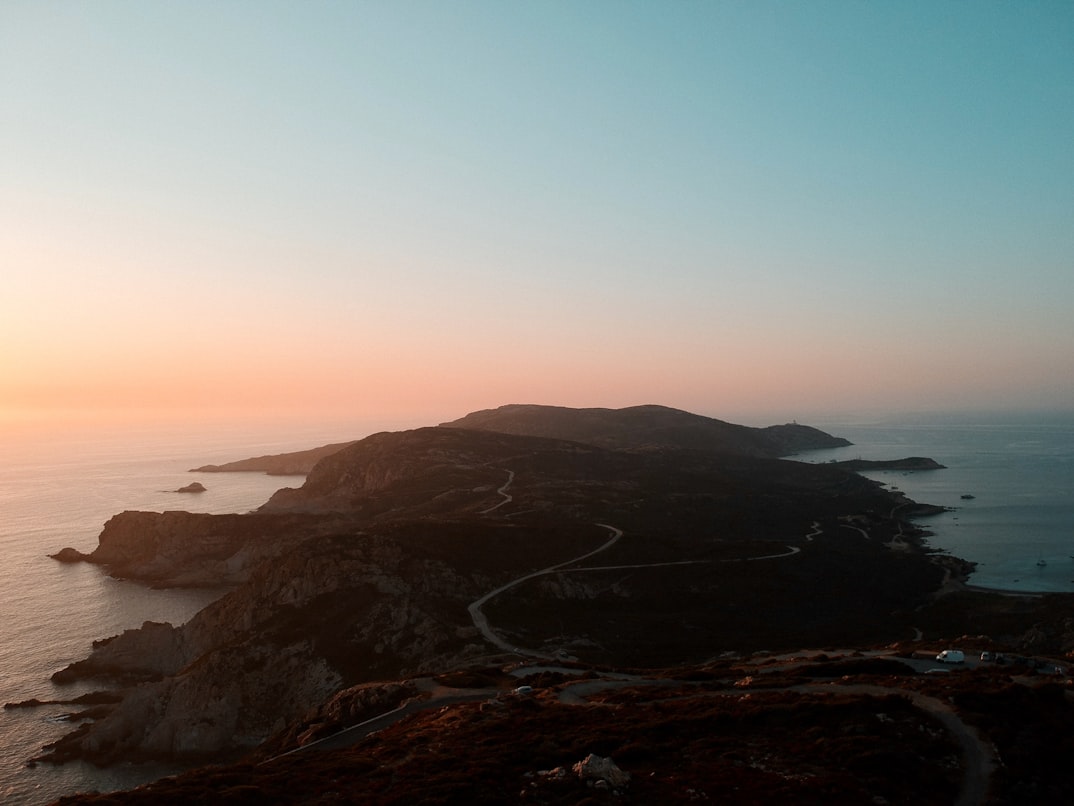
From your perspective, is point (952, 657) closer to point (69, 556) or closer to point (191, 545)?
point (191, 545)

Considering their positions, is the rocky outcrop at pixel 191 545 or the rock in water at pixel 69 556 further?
the rock in water at pixel 69 556

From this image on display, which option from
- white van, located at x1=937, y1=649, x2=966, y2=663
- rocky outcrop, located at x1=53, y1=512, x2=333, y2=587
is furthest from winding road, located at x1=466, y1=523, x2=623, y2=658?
rocky outcrop, located at x1=53, y1=512, x2=333, y2=587

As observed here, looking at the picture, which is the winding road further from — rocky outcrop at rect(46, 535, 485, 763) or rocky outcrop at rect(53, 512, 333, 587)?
rocky outcrop at rect(53, 512, 333, 587)

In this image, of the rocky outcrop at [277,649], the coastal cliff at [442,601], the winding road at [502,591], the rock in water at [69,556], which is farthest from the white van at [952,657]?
the rock in water at [69,556]

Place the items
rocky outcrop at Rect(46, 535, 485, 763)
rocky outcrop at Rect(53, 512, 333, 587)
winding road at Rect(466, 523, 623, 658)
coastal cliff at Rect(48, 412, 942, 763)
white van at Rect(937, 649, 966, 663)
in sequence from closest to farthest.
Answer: white van at Rect(937, 649, 966, 663)
rocky outcrop at Rect(46, 535, 485, 763)
coastal cliff at Rect(48, 412, 942, 763)
winding road at Rect(466, 523, 623, 658)
rocky outcrop at Rect(53, 512, 333, 587)

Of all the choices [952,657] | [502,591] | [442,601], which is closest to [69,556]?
[442,601]

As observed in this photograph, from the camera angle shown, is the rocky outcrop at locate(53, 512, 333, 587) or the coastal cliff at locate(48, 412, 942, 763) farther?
the rocky outcrop at locate(53, 512, 333, 587)

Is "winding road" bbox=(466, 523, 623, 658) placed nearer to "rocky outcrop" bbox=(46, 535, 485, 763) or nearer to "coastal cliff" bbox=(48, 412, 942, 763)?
"coastal cliff" bbox=(48, 412, 942, 763)

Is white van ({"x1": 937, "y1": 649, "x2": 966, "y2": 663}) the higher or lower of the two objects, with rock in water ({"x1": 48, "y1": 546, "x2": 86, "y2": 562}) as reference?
higher

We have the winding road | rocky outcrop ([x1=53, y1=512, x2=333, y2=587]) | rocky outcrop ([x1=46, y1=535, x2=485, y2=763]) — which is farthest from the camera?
rocky outcrop ([x1=53, y1=512, x2=333, y2=587])

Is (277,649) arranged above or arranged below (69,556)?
above

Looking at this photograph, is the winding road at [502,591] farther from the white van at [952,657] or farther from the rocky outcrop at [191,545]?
the rocky outcrop at [191,545]

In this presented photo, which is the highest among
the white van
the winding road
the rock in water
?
the white van
